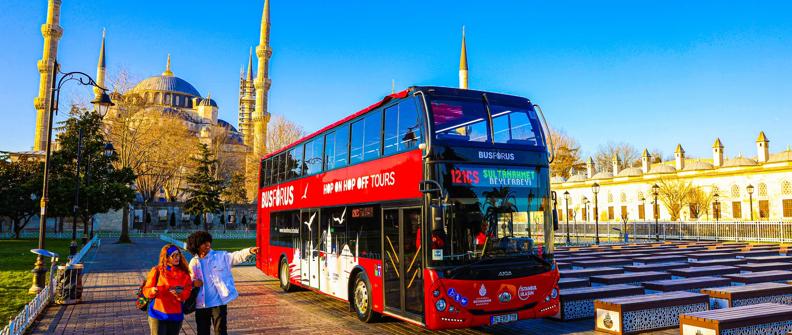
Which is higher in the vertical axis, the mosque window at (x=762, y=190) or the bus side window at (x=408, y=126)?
the mosque window at (x=762, y=190)

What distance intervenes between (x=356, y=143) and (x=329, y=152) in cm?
136

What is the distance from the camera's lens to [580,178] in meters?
71.2

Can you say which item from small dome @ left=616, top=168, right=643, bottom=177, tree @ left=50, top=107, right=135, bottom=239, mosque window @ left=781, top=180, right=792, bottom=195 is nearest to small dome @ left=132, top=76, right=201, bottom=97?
tree @ left=50, top=107, right=135, bottom=239

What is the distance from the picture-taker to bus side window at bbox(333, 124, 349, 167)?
10383 millimetres

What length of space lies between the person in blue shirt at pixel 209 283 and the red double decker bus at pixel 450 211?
268cm

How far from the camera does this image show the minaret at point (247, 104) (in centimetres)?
10012

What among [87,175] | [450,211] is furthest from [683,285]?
[87,175]

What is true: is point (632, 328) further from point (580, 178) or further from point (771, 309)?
point (580, 178)

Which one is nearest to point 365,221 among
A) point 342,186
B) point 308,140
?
point 342,186

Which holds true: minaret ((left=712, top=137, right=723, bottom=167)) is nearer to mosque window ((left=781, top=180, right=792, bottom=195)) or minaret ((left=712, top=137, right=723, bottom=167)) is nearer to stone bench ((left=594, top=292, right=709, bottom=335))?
mosque window ((left=781, top=180, right=792, bottom=195))

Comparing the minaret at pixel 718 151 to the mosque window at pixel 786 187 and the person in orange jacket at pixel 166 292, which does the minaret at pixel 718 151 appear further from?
the person in orange jacket at pixel 166 292

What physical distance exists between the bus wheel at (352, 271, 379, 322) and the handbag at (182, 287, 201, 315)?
12.1 ft

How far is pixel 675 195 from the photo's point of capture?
5759cm

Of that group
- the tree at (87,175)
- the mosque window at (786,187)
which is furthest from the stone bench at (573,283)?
the mosque window at (786,187)
